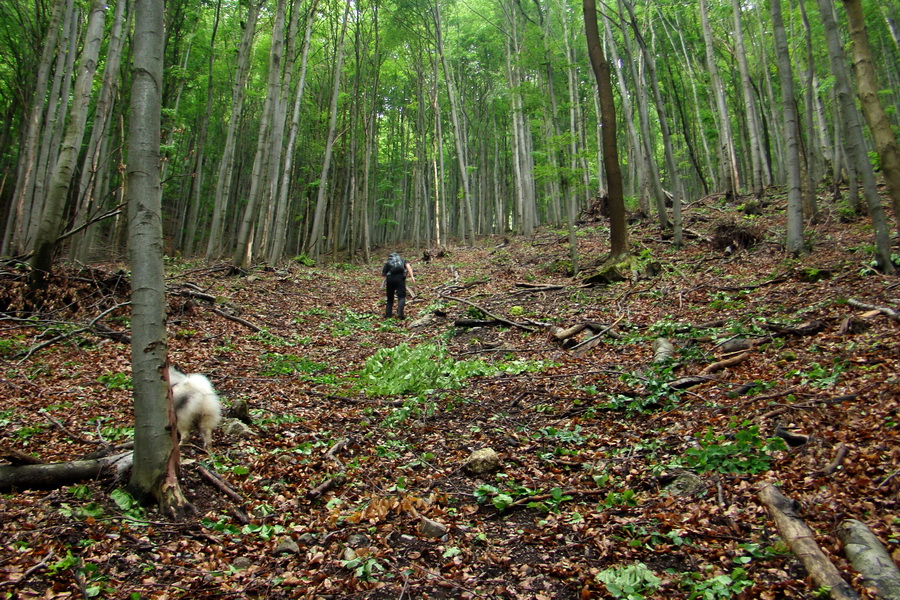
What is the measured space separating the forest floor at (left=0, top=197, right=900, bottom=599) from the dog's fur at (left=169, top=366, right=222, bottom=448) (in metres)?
0.20

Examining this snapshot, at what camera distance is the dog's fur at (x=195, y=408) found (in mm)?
3986

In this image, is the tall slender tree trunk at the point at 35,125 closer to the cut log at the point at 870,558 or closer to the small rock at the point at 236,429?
the small rock at the point at 236,429

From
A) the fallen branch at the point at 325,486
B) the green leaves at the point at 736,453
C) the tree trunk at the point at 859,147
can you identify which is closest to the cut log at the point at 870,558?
the green leaves at the point at 736,453

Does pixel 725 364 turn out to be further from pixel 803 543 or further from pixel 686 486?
pixel 803 543

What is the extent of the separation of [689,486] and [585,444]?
110 cm

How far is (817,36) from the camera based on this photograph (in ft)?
55.4

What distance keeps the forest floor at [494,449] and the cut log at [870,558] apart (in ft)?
0.20

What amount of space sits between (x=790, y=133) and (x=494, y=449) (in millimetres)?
8425

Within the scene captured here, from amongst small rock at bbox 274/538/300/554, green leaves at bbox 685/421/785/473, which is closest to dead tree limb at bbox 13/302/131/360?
small rock at bbox 274/538/300/554

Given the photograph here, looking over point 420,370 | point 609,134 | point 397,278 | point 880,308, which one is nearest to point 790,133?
point 609,134

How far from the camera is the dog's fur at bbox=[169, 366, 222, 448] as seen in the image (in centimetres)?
399

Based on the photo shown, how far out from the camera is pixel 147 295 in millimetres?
3057

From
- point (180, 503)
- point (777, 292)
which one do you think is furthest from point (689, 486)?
point (777, 292)

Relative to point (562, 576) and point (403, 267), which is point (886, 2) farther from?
point (562, 576)
